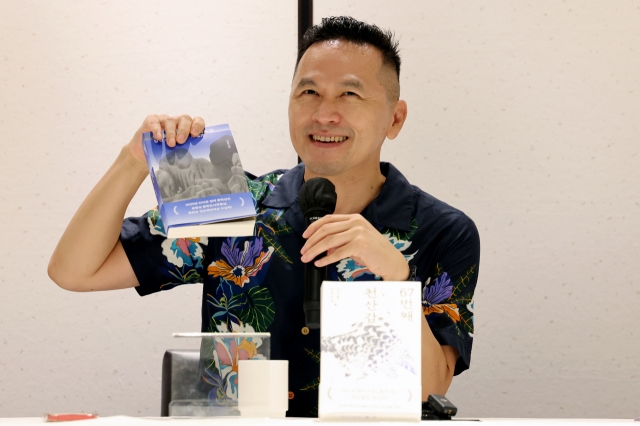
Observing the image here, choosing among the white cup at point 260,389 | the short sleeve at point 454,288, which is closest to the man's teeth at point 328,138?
the short sleeve at point 454,288

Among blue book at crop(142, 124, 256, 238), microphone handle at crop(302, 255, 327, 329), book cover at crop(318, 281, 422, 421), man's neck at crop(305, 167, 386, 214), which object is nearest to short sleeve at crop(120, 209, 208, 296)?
man's neck at crop(305, 167, 386, 214)

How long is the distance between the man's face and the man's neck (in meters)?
0.01

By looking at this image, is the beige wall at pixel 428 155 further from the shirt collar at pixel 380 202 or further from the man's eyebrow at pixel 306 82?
the man's eyebrow at pixel 306 82

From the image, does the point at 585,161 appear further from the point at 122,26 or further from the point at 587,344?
the point at 122,26

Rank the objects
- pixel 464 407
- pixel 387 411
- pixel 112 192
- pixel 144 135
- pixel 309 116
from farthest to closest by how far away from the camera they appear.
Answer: pixel 464 407 → pixel 309 116 → pixel 112 192 → pixel 144 135 → pixel 387 411

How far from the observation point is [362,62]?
1647mm

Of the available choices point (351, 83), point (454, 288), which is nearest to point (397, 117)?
point (351, 83)

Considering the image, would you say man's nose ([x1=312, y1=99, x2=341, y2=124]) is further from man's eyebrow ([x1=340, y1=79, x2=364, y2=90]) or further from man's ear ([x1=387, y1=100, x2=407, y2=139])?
man's ear ([x1=387, y1=100, x2=407, y2=139])

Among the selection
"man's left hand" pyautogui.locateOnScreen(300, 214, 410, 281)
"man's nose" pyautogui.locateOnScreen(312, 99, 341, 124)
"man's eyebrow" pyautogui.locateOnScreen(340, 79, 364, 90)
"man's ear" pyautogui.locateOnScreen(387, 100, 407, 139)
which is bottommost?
"man's left hand" pyautogui.locateOnScreen(300, 214, 410, 281)

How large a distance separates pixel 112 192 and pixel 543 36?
131 centimetres

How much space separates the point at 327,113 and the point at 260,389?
30.1 inches

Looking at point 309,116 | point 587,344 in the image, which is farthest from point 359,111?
point 587,344

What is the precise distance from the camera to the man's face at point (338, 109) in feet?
5.14

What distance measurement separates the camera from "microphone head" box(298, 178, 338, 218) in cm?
118
